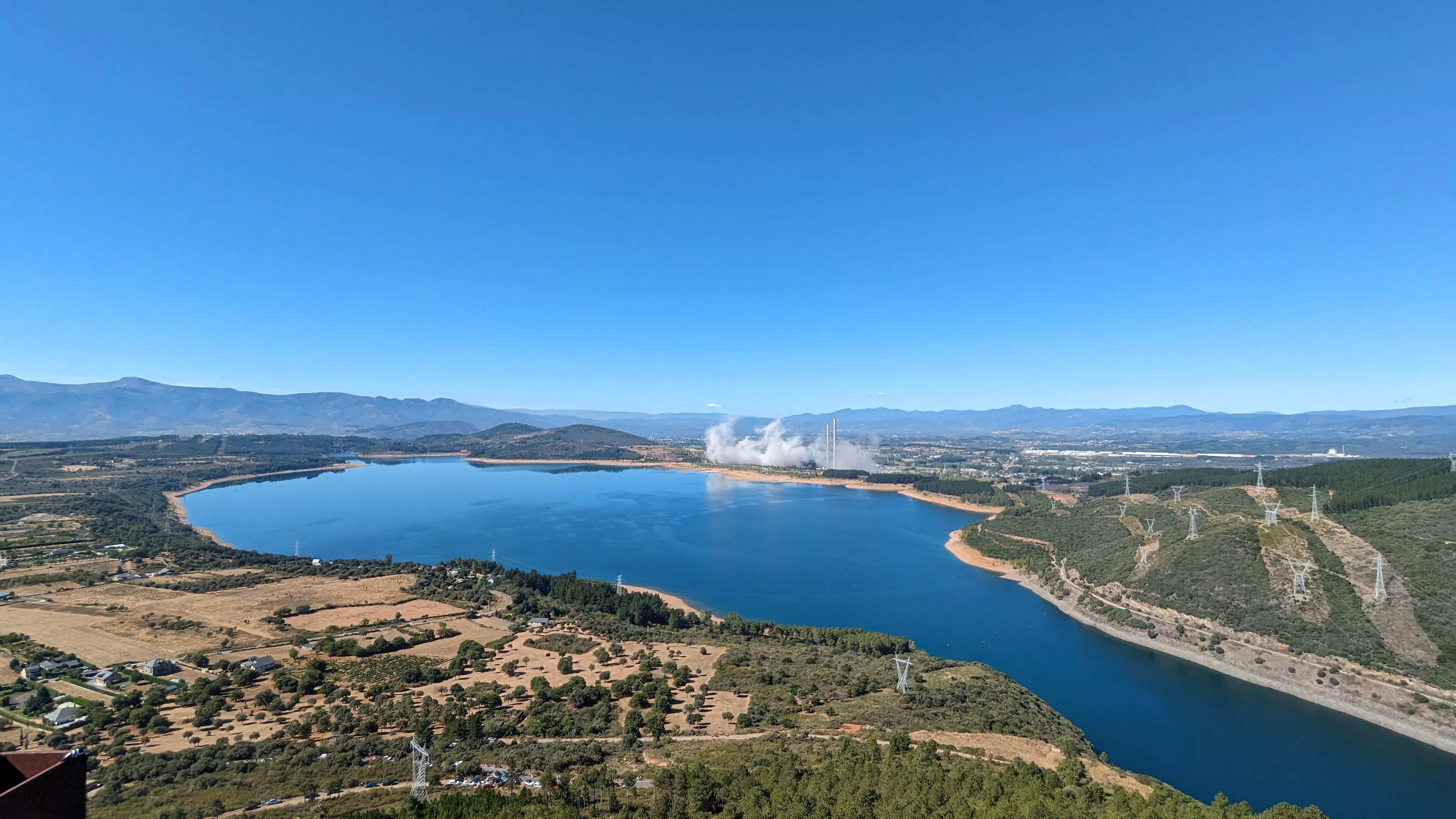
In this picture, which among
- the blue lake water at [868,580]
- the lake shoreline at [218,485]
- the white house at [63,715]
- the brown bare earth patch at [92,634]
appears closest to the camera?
the white house at [63,715]

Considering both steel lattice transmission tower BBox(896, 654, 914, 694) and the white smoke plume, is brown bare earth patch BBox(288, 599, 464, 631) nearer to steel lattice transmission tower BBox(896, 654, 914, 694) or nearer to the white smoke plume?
steel lattice transmission tower BBox(896, 654, 914, 694)

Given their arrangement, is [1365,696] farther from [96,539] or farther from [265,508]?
[265,508]

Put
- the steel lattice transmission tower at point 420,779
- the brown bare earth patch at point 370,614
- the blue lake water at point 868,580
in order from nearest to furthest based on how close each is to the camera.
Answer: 1. the steel lattice transmission tower at point 420,779
2. the blue lake water at point 868,580
3. the brown bare earth patch at point 370,614

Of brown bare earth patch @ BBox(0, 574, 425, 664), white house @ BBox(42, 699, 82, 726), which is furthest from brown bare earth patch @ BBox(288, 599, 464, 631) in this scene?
white house @ BBox(42, 699, 82, 726)

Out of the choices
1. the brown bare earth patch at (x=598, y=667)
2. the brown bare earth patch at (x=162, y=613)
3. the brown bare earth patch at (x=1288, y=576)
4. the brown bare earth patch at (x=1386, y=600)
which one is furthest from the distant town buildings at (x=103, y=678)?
the brown bare earth patch at (x=1386, y=600)

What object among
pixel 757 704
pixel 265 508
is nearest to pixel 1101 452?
pixel 757 704

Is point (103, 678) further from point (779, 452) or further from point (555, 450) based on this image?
point (555, 450)

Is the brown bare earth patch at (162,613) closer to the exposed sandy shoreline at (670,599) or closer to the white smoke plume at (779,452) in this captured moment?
the exposed sandy shoreline at (670,599)
